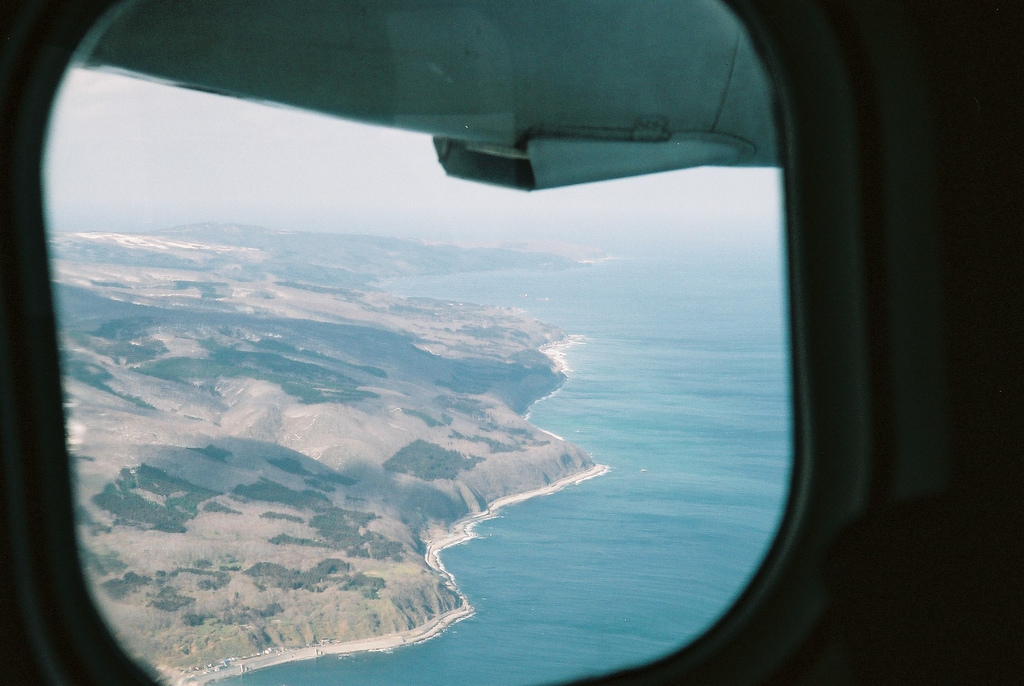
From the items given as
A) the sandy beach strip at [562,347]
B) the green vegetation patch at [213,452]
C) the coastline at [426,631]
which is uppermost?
the sandy beach strip at [562,347]

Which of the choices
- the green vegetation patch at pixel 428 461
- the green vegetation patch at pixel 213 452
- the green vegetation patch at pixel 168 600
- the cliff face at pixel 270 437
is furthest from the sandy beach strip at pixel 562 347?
the green vegetation patch at pixel 168 600

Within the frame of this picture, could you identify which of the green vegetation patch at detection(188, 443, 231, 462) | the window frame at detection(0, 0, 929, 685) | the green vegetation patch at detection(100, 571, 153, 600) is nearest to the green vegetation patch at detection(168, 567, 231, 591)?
the green vegetation patch at detection(188, 443, 231, 462)

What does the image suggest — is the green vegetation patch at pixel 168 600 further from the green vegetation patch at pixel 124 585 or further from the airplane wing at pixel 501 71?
the airplane wing at pixel 501 71

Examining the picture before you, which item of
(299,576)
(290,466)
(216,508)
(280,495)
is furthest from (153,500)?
(290,466)

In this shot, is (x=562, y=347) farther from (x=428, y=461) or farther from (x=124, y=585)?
(x=124, y=585)

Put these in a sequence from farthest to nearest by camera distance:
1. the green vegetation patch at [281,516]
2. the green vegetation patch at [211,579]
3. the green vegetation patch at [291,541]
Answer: the green vegetation patch at [281,516] → the green vegetation patch at [291,541] → the green vegetation patch at [211,579]
